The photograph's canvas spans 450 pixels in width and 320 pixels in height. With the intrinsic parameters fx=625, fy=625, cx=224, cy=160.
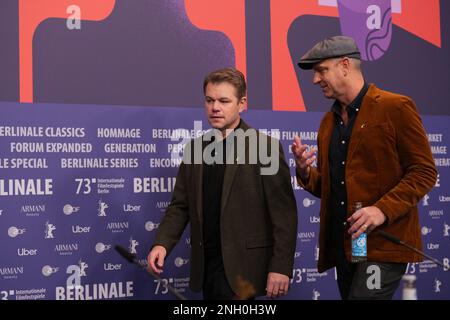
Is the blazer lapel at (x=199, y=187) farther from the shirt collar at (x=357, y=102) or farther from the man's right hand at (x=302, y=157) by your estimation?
the shirt collar at (x=357, y=102)

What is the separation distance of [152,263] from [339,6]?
2.31 metres

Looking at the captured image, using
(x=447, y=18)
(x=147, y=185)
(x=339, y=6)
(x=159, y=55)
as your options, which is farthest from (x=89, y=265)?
(x=447, y=18)

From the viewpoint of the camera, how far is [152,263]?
2770mm

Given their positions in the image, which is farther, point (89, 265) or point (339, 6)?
point (339, 6)

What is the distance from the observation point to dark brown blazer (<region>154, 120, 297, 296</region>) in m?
2.73

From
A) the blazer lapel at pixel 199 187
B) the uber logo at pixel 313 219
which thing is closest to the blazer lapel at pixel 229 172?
the blazer lapel at pixel 199 187

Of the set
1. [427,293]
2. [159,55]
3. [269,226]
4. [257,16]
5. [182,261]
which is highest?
[257,16]

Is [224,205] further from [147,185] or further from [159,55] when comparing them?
[159,55]

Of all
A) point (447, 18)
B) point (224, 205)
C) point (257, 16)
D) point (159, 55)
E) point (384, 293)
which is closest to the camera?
point (384, 293)

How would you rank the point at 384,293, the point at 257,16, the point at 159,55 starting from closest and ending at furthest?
the point at 384,293, the point at 159,55, the point at 257,16

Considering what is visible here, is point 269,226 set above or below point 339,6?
below

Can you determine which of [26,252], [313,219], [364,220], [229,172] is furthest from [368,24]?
[26,252]

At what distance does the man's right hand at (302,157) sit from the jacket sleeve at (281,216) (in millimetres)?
75

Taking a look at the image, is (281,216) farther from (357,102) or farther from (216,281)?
(357,102)
